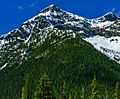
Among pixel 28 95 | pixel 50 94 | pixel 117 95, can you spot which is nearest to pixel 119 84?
pixel 117 95

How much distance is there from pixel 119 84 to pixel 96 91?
409cm

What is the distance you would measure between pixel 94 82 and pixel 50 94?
13461mm

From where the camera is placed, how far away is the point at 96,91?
2077 inches

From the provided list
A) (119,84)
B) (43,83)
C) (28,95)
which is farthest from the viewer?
(28,95)

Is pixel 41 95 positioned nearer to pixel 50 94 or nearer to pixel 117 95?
pixel 50 94

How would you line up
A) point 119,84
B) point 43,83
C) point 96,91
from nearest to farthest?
1. point 43,83
2. point 119,84
3. point 96,91

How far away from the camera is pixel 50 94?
4091cm

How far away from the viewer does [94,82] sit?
53.5 metres

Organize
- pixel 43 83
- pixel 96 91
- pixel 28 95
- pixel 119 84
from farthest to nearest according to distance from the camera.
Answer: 1. pixel 28 95
2. pixel 96 91
3. pixel 119 84
4. pixel 43 83

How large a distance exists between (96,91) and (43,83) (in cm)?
1329

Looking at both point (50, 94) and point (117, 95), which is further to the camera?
point (117, 95)

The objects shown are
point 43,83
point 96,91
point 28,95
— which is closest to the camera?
point 43,83

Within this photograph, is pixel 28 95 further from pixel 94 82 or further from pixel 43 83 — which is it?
pixel 43 83

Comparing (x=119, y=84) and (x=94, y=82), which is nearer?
(x=119, y=84)
